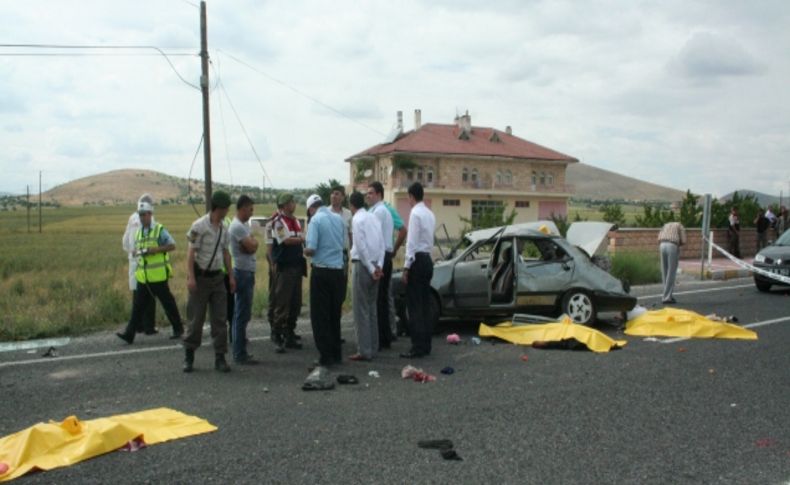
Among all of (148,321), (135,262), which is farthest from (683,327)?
(135,262)

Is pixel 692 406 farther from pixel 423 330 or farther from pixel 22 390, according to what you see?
pixel 22 390

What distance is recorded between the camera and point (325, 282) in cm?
796

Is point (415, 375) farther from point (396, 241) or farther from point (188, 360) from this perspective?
point (188, 360)

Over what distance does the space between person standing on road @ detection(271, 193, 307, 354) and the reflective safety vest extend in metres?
1.84

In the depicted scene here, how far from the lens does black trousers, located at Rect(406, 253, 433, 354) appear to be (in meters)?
8.45

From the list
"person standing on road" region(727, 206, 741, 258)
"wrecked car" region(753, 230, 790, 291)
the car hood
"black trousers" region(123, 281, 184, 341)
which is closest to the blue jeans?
"black trousers" region(123, 281, 184, 341)

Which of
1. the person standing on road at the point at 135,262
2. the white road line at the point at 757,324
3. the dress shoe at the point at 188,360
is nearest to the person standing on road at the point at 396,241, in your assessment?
the dress shoe at the point at 188,360

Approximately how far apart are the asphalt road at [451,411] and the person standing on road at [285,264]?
17.8 inches

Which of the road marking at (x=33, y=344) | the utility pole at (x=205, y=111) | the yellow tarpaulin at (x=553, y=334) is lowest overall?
the road marking at (x=33, y=344)

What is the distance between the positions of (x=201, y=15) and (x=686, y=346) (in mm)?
12865

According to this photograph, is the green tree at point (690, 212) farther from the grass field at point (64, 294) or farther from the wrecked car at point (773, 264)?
the grass field at point (64, 294)

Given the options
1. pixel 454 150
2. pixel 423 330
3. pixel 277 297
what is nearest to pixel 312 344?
pixel 277 297

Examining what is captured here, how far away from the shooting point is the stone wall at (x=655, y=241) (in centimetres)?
2423

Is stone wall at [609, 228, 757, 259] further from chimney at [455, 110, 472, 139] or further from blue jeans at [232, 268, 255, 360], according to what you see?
chimney at [455, 110, 472, 139]
